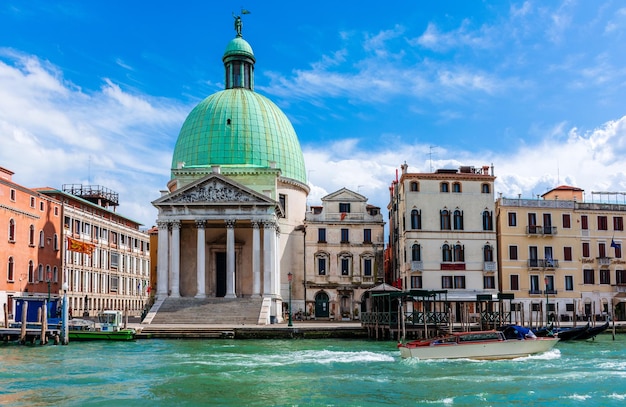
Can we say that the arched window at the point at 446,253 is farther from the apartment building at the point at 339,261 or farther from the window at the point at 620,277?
the window at the point at 620,277

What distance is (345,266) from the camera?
5988 centimetres

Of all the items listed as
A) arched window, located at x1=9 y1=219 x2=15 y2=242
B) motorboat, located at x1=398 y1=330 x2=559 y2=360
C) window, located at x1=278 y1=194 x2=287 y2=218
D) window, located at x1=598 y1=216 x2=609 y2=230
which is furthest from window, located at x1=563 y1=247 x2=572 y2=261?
arched window, located at x1=9 y1=219 x2=15 y2=242

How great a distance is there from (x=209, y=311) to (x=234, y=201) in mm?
7905

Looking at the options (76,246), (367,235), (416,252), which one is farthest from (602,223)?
(76,246)

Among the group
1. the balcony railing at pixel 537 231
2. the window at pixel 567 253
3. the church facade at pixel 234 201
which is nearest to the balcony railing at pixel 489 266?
the balcony railing at pixel 537 231

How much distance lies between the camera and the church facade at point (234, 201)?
A: 178 feet

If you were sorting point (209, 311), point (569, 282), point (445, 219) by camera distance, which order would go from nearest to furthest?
point (209, 311) → point (445, 219) → point (569, 282)

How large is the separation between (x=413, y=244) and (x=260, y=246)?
10.6 m

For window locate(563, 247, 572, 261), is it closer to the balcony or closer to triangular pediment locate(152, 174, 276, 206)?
the balcony

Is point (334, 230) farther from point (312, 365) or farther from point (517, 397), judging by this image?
point (517, 397)

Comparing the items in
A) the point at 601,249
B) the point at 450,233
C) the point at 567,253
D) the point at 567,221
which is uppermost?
the point at 567,221

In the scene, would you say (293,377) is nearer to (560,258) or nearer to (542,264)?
(542,264)

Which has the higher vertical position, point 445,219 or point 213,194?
point 213,194

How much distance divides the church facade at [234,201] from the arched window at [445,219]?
11.5m
